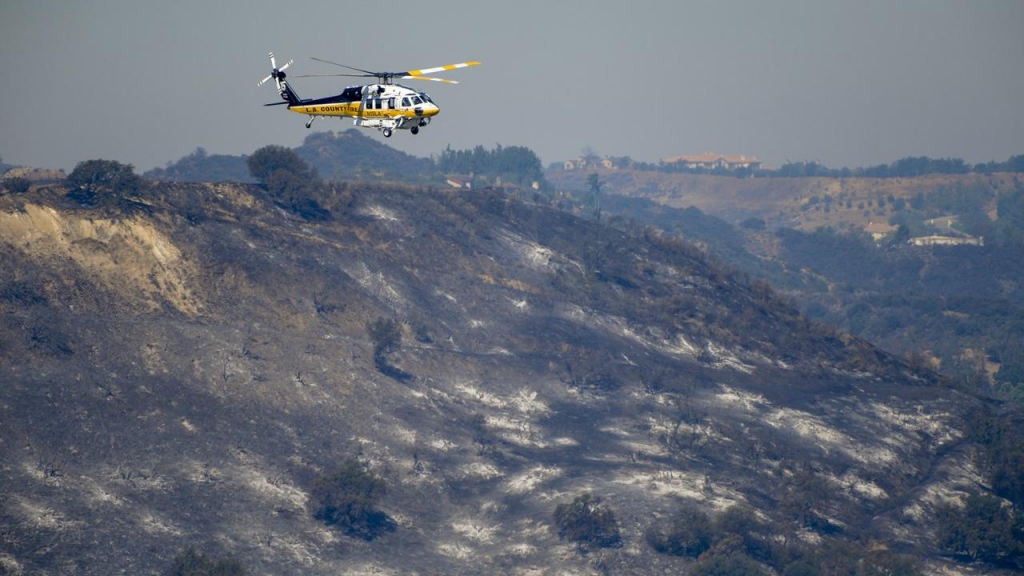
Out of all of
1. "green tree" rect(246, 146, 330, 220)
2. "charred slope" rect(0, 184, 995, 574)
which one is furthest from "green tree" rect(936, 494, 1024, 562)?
"green tree" rect(246, 146, 330, 220)

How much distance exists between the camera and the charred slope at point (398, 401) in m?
72.4

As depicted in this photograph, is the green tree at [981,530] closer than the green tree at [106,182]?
Yes

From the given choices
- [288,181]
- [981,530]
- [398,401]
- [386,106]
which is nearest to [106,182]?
[288,181]

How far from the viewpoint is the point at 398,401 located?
3585 inches

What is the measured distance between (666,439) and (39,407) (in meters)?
47.8

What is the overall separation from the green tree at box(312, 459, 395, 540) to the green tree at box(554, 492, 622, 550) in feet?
38.9

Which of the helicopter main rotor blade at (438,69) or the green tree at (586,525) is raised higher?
the helicopter main rotor blade at (438,69)

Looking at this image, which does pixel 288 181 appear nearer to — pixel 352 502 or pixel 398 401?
pixel 398 401

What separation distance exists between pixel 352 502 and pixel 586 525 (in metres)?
15.9

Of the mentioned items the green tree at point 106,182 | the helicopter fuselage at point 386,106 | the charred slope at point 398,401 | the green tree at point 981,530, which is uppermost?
the helicopter fuselage at point 386,106

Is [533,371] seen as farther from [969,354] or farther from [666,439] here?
[969,354]

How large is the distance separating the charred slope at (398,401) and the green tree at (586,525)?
108 cm

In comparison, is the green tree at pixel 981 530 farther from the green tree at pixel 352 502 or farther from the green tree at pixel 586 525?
the green tree at pixel 352 502

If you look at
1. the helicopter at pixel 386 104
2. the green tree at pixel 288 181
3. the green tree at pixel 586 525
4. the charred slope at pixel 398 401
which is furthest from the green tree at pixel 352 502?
the green tree at pixel 288 181
